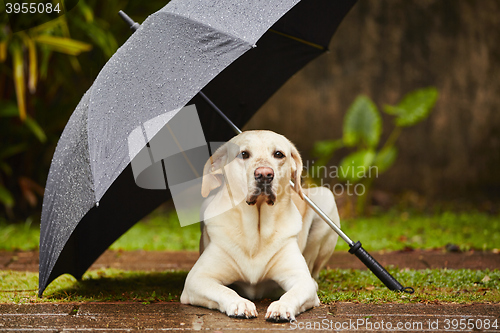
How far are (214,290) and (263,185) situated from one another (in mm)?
636

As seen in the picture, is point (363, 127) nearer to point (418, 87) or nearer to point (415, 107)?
point (415, 107)

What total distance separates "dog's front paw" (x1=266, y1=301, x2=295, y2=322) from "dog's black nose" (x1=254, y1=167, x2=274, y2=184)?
2.20ft

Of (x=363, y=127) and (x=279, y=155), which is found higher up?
(x=363, y=127)

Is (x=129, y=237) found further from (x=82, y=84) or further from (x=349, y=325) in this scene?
(x=349, y=325)

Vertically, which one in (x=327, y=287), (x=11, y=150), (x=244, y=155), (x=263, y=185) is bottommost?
(x=327, y=287)

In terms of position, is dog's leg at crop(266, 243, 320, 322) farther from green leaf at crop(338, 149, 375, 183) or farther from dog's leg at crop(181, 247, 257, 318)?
green leaf at crop(338, 149, 375, 183)

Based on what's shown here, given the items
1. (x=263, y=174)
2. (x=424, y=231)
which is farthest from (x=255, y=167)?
(x=424, y=231)

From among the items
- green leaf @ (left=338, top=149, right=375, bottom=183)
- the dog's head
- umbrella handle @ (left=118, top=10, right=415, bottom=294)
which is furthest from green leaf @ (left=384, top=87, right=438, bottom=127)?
the dog's head

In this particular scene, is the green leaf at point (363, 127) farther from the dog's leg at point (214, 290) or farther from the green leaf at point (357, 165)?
the dog's leg at point (214, 290)

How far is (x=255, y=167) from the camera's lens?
2.73 metres

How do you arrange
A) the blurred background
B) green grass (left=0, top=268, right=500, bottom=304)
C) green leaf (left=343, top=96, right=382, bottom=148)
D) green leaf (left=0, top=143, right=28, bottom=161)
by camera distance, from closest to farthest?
green grass (left=0, top=268, right=500, bottom=304) → green leaf (left=0, top=143, right=28, bottom=161) → green leaf (left=343, top=96, right=382, bottom=148) → the blurred background

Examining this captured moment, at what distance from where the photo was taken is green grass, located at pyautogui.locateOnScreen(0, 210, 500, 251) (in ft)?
16.5

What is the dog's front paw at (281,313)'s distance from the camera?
2424 millimetres

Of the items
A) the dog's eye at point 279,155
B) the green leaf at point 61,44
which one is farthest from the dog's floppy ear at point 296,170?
the green leaf at point 61,44
